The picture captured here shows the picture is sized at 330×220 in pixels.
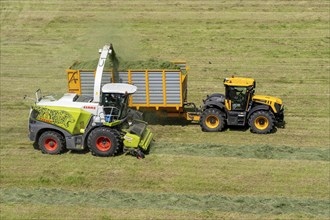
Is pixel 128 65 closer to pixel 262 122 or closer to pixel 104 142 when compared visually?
pixel 104 142

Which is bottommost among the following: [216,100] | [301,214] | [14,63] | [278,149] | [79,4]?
[301,214]

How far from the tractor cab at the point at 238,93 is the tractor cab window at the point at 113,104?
13.0 ft

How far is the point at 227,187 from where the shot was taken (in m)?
13.4

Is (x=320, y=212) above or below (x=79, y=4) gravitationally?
below

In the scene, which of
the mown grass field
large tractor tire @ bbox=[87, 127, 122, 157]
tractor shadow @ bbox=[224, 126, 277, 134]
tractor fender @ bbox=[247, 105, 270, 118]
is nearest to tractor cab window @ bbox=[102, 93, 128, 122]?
large tractor tire @ bbox=[87, 127, 122, 157]

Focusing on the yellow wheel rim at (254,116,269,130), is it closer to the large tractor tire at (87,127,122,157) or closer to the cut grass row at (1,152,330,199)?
the cut grass row at (1,152,330,199)

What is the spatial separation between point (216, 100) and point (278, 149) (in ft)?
10.3

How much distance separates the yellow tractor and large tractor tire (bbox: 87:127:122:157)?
12.2 ft

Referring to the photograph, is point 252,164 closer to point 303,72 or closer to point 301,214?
point 301,214

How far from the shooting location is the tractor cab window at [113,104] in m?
15.1

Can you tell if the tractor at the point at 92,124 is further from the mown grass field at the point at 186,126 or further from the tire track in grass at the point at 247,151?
the tire track in grass at the point at 247,151

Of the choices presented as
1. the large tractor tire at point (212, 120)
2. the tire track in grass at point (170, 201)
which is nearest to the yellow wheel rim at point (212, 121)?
the large tractor tire at point (212, 120)

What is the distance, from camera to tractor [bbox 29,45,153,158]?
1504cm

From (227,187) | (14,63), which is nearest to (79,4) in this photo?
(14,63)
